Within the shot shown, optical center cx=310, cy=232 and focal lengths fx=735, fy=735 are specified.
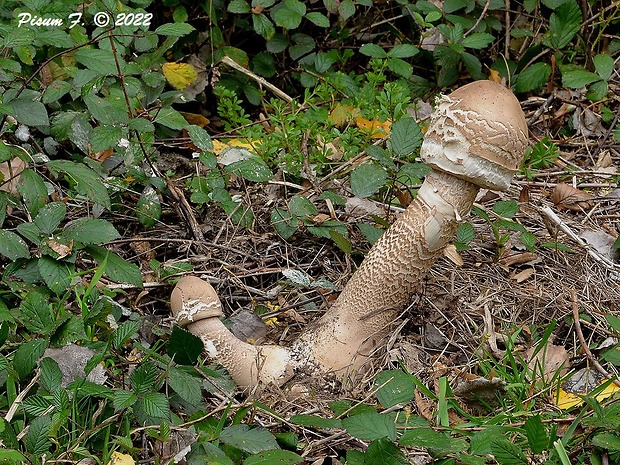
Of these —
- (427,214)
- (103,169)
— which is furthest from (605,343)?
(103,169)

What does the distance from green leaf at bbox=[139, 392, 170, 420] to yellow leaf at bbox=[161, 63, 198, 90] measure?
246 cm

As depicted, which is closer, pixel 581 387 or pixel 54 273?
pixel 54 273

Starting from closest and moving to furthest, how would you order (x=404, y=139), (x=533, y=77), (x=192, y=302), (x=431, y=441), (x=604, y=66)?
(x=431, y=441)
(x=192, y=302)
(x=404, y=139)
(x=604, y=66)
(x=533, y=77)

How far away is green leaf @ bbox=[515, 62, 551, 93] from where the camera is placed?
4.37 metres

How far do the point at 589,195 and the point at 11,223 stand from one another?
282 cm

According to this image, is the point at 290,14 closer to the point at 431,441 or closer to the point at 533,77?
the point at 533,77

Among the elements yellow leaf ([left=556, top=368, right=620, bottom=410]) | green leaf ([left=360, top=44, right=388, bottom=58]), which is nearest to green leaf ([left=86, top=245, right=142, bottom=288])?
yellow leaf ([left=556, top=368, right=620, bottom=410])

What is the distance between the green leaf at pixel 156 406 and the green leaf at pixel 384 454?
0.58 metres

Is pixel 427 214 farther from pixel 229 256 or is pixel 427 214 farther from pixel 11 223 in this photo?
pixel 11 223

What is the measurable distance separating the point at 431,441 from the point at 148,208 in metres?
1.81

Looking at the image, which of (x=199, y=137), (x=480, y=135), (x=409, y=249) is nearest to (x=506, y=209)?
(x=409, y=249)

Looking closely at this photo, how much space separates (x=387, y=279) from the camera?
8.86 feet

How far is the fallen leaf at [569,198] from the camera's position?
3.79 meters

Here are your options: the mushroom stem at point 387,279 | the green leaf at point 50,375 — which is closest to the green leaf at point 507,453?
the mushroom stem at point 387,279
